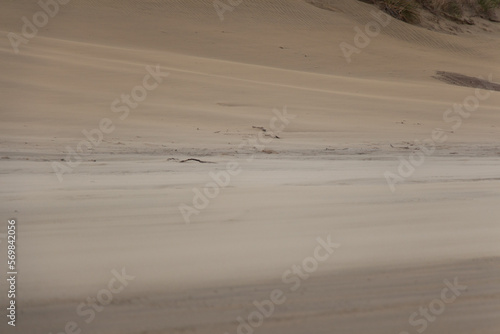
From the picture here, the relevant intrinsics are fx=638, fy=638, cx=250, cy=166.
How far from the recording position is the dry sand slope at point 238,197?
2707 millimetres

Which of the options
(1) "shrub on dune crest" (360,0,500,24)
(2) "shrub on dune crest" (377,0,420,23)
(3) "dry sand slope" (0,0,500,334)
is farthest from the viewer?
(1) "shrub on dune crest" (360,0,500,24)

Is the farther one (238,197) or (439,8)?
(439,8)

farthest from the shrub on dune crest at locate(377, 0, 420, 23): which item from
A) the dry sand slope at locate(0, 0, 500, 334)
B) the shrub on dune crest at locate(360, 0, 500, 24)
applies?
the dry sand slope at locate(0, 0, 500, 334)

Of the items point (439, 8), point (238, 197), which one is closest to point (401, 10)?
point (439, 8)

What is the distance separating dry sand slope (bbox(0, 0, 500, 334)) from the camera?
2707 millimetres

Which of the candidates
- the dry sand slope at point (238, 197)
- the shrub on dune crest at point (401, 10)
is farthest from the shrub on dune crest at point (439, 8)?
the dry sand slope at point (238, 197)

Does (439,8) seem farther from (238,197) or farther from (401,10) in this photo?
(238,197)

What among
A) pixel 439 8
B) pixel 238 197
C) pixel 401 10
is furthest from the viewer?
pixel 439 8

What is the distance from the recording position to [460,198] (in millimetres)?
4430

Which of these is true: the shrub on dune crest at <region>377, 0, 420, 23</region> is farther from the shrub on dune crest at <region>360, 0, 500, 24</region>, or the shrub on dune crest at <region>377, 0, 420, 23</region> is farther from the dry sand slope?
the dry sand slope

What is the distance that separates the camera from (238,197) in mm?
4176

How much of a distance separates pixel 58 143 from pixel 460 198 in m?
4.50

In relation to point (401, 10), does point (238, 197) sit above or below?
below

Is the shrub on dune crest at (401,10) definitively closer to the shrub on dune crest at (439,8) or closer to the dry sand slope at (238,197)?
the shrub on dune crest at (439,8)
